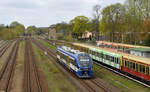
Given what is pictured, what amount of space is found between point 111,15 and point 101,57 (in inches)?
1317

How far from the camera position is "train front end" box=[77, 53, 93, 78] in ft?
75.1

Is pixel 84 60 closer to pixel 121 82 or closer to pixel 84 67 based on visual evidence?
pixel 84 67

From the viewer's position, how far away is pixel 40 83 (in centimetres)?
2227

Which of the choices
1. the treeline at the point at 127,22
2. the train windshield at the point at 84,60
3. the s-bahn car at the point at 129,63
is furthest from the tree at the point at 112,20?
the train windshield at the point at 84,60

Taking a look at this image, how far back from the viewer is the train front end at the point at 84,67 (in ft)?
75.1

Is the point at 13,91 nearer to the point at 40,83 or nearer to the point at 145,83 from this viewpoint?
the point at 40,83

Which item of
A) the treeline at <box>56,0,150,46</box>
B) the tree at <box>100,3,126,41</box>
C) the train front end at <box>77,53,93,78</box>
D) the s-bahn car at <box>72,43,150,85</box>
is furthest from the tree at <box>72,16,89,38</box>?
the train front end at <box>77,53,93,78</box>

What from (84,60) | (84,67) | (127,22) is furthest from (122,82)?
(127,22)

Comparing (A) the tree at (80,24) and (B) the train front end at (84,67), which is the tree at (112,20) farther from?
(B) the train front end at (84,67)

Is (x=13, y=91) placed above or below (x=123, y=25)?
below

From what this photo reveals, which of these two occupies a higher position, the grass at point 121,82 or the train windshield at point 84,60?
the train windshield at point 84,60

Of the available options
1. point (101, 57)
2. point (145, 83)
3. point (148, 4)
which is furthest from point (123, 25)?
point (145, 83)

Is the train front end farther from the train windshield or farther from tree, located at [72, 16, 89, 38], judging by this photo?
tree, located at [72, 16, 89, 38]

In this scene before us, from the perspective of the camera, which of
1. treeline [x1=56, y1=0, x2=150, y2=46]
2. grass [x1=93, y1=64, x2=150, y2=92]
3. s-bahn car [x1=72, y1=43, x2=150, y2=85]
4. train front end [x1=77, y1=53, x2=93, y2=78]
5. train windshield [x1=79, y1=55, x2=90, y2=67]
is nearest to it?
grass [x1=93, y1=64, x2=150, y2=92]
